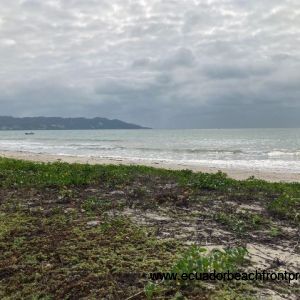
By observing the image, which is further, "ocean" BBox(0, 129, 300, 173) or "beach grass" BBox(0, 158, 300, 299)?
"ocean" BBox(0, 129, 300, 173)

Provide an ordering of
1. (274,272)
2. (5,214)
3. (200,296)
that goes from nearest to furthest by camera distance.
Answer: (200,296) < (274,272) < (5,214)

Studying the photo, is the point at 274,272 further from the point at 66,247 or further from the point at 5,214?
the point at 5,214

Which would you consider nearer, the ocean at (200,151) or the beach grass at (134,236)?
the beach grass at (134,236)

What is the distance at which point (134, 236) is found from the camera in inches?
257

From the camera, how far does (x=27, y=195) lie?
1027 centimetres

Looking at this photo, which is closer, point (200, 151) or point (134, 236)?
point (134, 236)

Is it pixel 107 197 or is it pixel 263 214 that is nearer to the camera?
pixel 263 214

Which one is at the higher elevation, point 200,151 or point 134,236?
point 134,236

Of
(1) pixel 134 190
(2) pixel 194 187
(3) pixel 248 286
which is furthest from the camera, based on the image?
(2) pixel 194 187

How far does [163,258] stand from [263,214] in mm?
4018

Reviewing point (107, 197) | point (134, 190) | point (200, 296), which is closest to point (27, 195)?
point (107, 197)

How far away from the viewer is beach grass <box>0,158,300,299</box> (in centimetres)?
465

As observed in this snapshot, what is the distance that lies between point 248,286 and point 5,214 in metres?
5.51

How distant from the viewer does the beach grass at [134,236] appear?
4648 millimetres
